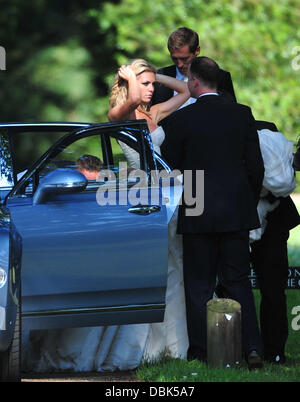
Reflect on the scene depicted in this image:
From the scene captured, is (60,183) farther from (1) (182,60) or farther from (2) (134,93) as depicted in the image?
(1) (182,60)

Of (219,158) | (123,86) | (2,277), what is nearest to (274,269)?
(219,158)

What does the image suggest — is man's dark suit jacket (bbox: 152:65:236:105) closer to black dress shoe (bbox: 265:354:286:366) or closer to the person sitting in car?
the person sitting in car

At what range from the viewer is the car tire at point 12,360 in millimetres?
5574

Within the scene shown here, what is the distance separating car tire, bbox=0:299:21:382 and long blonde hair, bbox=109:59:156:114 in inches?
87.4

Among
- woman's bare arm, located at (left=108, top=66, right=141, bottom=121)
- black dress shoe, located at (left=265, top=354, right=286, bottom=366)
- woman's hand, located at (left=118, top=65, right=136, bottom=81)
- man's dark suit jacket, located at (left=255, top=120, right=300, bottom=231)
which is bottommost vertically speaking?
black dress shoe, located at (left=265, top=354, right=286, bottom=366)

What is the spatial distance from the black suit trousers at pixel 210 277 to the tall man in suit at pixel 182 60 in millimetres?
1246

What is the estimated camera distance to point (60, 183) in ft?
20.1

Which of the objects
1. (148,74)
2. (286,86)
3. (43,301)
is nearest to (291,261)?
(148,74)

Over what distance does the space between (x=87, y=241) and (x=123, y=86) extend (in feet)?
4.97

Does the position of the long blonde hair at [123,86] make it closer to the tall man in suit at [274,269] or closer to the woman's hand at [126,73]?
the woman's hand at [126,73]

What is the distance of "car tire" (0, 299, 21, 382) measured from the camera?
5.57 metres

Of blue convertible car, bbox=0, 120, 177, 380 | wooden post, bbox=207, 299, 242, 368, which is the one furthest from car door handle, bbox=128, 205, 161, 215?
wooden post, bbox=207, 299, 242, 368

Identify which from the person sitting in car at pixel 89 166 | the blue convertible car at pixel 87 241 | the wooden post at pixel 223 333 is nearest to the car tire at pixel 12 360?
the blue convertible car at pixel 87 241

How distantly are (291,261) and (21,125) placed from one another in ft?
20.5
